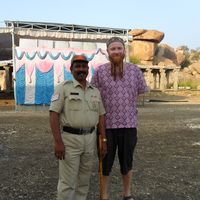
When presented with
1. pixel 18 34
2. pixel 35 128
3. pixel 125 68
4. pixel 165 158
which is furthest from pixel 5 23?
pixel 125 68

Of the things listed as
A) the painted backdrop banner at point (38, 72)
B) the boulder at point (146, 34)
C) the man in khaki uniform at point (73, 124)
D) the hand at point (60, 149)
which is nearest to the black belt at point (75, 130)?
the man in khaki uniform at point (73, 124)

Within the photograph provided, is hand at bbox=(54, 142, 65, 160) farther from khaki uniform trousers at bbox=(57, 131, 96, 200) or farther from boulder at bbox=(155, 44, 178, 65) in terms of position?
boulder at bbox=(155, 44, 178, 65)

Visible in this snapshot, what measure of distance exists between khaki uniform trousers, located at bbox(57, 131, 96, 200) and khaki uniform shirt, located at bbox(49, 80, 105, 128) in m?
0.14

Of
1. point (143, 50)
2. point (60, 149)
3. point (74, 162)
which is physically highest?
point (143, 50)

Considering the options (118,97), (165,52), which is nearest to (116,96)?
(118,97)

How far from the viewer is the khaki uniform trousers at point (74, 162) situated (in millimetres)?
3768

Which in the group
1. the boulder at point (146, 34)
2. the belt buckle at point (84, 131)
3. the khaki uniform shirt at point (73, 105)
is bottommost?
the belt buckle at point (84, 131)

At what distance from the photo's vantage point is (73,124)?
3760 millimetres

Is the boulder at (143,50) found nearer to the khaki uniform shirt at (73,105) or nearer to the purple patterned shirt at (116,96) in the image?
the purple patterned shirt at (116,96)

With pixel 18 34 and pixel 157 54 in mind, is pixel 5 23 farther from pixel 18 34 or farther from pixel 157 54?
pixel 157 54

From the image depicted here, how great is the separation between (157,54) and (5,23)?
3715cm

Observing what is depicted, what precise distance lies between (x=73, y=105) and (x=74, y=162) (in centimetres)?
57

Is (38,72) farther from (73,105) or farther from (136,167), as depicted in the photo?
(73,105)

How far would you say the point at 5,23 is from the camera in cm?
1792
